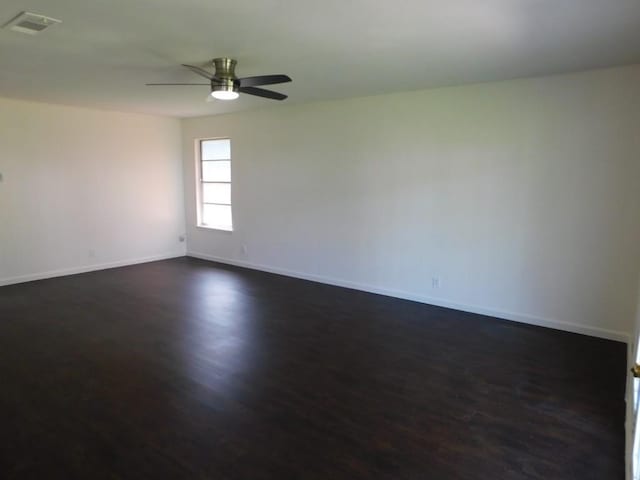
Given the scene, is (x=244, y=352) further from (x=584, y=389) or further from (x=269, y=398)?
(x=584, y=389)

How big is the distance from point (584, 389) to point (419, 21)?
2.83m

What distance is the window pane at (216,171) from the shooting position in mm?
6891

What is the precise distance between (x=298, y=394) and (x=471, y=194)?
288 cm

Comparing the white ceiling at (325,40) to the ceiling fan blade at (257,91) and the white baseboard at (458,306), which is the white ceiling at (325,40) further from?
the white baseboard at (458,306)

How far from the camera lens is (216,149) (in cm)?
702

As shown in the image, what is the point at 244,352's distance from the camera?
349 cm

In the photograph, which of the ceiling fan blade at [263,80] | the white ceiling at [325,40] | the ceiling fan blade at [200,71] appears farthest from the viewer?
the ceiling fan blade at [200,71]

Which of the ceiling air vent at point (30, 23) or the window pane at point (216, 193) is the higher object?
the ceiling air vent at point (30, 23)

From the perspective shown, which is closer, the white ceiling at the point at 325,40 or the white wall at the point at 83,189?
the white ceiling at the point at 325,40

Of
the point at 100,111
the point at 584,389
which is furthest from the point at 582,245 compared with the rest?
the point at 100,111

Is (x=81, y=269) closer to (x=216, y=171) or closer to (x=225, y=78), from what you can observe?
(x=216, y=171)

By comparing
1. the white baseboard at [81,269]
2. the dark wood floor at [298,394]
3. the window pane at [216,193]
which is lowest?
the dark wood floor at [298,394]


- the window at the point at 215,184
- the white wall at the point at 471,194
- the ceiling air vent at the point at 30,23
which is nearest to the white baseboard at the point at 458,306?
the white wall at the point at 471,194

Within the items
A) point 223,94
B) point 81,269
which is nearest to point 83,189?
point 81,269
